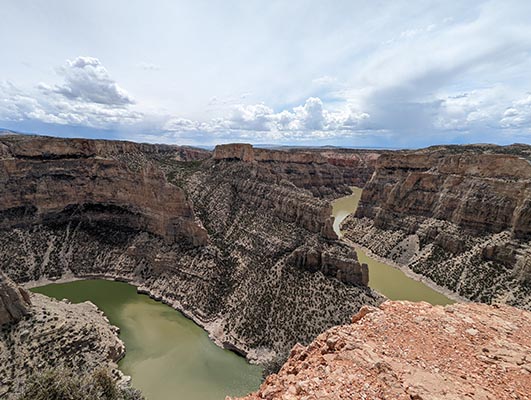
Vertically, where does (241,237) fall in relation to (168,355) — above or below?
above

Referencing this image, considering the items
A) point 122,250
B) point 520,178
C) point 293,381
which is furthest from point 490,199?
point 122,250

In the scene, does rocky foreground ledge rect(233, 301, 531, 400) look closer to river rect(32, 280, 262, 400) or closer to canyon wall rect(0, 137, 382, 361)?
river rect(32, 280, 262, 400)

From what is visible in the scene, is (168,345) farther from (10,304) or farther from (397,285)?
(397,285)

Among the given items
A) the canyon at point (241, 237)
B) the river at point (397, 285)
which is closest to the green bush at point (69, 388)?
the canyon at point (241, 237)

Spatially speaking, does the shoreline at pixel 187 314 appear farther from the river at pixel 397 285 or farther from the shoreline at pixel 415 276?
the river at pixel 397 285

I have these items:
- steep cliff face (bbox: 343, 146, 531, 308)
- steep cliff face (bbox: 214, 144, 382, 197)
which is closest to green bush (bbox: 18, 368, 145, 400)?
steep cliff face (bbox: 343, 146, 531, 308)

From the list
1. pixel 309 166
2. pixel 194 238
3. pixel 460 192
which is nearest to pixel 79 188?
pixel 194 238
